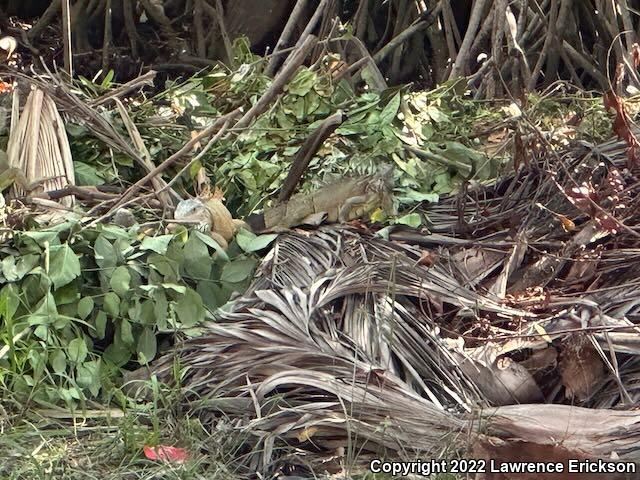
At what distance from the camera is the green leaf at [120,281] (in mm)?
2750

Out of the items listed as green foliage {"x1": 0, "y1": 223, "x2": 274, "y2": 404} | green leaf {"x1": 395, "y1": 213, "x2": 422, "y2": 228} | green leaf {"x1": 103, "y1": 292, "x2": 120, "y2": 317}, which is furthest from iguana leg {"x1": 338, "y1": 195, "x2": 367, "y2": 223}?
green leaf {"x1": 103, "y1": 292, "x2": 120, "y2": 317}

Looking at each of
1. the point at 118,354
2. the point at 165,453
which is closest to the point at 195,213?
the point at 118,354

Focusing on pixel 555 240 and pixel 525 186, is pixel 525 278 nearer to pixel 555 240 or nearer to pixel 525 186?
pixel 555 240

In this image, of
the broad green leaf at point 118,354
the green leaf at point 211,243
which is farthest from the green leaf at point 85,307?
the green leaf at point 211,243

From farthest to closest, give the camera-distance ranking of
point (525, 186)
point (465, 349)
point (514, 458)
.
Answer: point (525, 186) < point (465, 349) < point (514, 458)

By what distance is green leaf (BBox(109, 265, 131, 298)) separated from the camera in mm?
2750

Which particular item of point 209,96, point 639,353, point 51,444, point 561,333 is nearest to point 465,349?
point 561,333

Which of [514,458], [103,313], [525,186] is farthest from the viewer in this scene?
[525,186]

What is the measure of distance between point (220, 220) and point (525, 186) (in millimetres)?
931

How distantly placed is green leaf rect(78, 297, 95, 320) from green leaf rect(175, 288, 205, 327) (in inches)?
8.9

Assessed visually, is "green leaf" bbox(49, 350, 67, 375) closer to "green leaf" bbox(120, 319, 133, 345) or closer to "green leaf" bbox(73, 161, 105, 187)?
"green leaf" bbox(120, 319, 133, 345)

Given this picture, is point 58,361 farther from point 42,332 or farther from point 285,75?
point 285,75

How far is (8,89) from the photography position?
3.65m

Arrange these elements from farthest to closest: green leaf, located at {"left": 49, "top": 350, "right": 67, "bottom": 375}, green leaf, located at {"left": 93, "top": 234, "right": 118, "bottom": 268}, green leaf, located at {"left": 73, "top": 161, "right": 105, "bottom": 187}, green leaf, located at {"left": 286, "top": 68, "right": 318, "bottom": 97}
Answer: green leaf, located at {"left": 286, "top": 68, "right": 318, "bottom": 97}
green leaf, located at {"left": 73, "top": 161, "right": 105, "bottom": 187}
green leaf, located at {"left": 93, "top": 234, "right": 118, "bottom": 268}
green leaf, located at {"left": 49, "top": 350, "right": 67, "bottom": 375}
